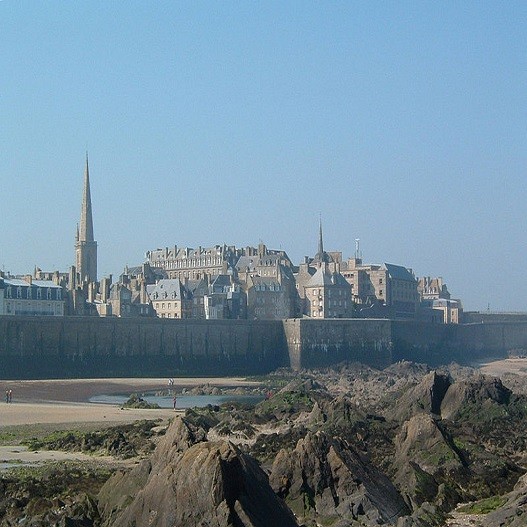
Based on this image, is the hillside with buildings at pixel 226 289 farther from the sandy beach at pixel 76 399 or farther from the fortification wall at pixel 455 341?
the sandy beach at pixel 76 399

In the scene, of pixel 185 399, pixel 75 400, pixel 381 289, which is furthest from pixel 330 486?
pixel 381 289

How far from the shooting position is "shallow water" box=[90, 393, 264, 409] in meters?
45.7

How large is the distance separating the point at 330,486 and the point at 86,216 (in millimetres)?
87979

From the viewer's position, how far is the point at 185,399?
49.5 metres

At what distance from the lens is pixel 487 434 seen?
93.9 feet

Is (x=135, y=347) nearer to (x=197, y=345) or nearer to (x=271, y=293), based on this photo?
(x=197, y=345)

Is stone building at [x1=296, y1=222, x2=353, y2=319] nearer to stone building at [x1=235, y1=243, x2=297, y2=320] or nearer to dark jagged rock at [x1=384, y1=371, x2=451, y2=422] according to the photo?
stone building at [x1=235, y1=243, x2=297, y2=320]

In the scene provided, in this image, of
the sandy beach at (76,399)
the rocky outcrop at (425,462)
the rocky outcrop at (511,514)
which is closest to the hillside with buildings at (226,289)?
the sandy beach at (76,399)

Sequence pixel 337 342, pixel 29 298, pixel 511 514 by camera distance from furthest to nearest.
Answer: pixel 337 342
pixel 29 298
pixel 511 514

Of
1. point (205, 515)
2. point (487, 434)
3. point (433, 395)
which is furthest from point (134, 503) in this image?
point (433, 395)

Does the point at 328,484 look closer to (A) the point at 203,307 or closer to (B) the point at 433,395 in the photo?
(B) the point at 433,395

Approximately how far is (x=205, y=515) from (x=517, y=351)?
88.7 metres

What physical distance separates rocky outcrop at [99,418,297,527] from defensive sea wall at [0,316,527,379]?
158ft

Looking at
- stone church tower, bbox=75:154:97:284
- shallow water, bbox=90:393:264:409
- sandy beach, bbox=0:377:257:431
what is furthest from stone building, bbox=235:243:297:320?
shallow water, bbox=90:393:264:409
